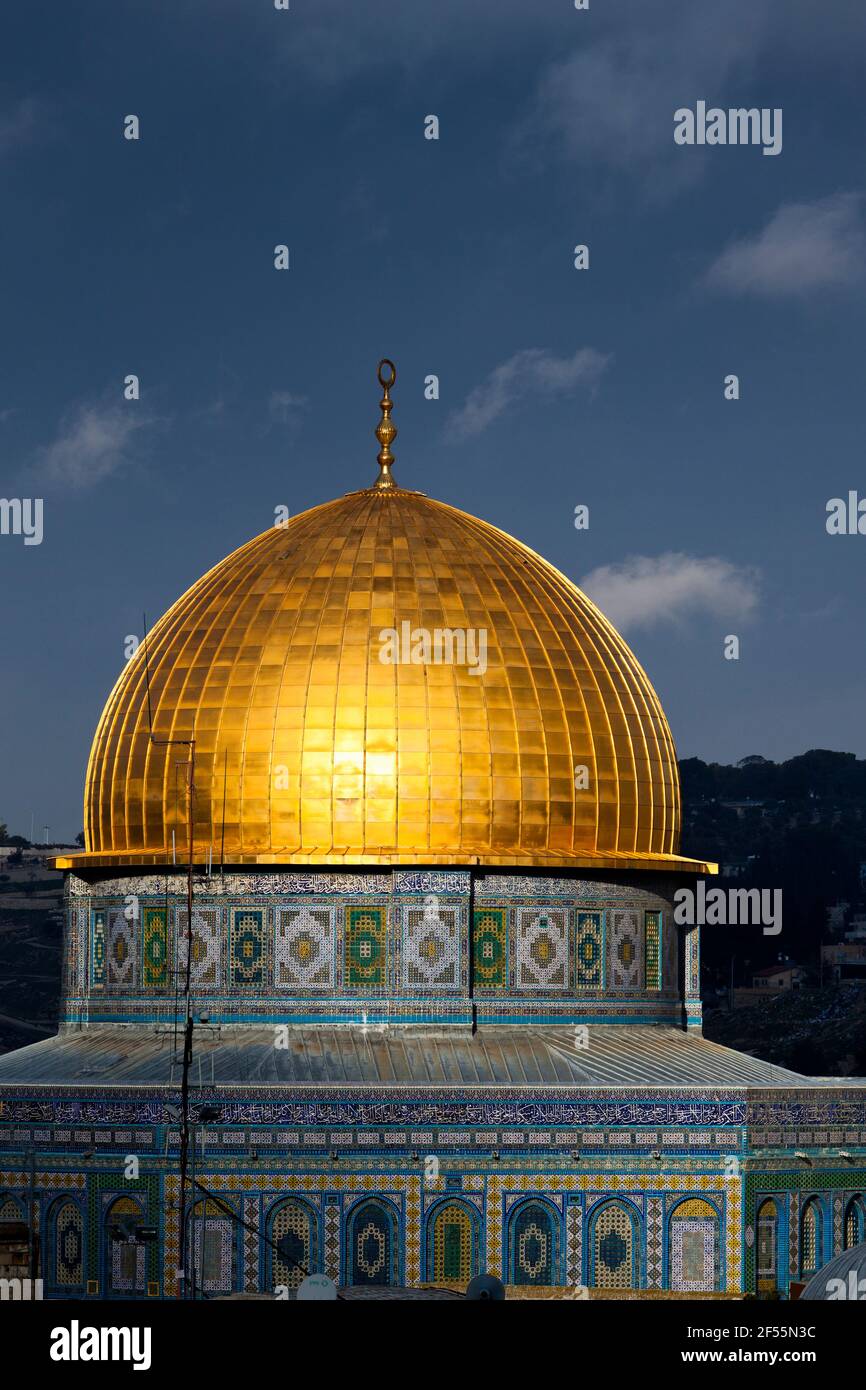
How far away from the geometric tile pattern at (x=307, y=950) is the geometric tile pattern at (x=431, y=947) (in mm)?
925

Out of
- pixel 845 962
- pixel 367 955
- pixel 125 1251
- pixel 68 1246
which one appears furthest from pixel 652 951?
pixel 845 962

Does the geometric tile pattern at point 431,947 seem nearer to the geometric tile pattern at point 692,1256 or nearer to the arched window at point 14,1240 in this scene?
the geometric tile pattern at point 692,1256

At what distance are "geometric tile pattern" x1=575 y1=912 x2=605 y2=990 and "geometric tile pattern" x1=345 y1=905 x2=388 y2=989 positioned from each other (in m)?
2.57

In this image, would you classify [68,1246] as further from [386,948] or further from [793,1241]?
[793,1241]

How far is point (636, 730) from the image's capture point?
3941 centimetres

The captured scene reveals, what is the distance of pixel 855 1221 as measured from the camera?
35688mm

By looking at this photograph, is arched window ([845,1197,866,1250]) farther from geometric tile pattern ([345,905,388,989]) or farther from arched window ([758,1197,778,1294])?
geometric tile pattern ([345,905,388,989])

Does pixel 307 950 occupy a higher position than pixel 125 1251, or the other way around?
pixel 307 950

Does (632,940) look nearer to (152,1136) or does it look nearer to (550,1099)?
(550,1099)

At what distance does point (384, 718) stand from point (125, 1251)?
24.1 feet

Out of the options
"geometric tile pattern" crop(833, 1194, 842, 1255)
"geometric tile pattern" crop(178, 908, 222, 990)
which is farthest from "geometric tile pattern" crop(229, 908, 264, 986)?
"geometric tile pattern" crop(833, 1194, 842, 1255)

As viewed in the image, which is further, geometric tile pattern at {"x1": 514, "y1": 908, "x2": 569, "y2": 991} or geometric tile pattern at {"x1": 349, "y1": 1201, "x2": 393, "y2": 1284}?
geometric tile pattern at {"x1": 514, "y1": 908, "x2": 569, "y2": 991}

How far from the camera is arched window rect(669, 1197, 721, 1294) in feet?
112

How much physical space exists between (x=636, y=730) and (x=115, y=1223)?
9691mm
